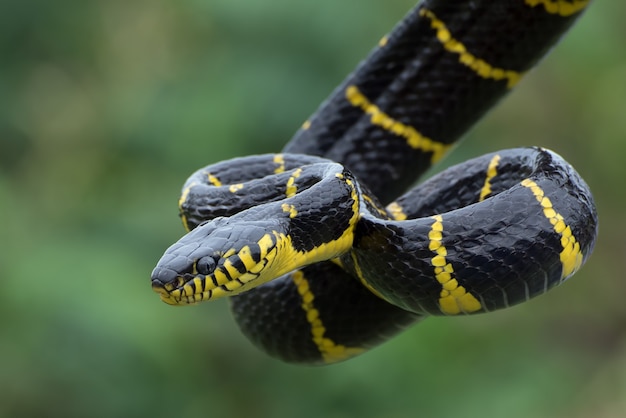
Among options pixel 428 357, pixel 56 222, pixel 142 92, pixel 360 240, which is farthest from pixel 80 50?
pixel 360 240

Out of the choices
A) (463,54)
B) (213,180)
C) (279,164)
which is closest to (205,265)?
(213,180)

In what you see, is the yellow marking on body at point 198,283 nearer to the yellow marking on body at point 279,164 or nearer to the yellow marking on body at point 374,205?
the yellow marking on body at point 374,205

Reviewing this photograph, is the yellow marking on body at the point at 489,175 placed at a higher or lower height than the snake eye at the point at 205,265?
higher

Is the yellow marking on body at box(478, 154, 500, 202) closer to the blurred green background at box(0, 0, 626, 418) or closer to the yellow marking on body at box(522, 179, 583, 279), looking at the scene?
the yellow marking on body at box(522, 179, 583, 279)

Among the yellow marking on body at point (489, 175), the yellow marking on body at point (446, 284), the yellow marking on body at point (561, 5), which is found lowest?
the yellow marking on body at point (446, 284)

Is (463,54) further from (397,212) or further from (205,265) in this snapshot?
(205,265)

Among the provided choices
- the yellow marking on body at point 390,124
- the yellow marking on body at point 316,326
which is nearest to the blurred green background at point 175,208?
the yellow marking on body at point 390,124

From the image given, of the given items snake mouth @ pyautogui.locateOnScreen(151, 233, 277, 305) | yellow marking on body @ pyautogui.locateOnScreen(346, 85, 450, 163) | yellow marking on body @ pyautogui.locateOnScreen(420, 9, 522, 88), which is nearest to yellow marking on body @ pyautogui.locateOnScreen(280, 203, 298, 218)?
snake mouth @ pyautogui.locateOnScreen(151, 233, 277, 305)
